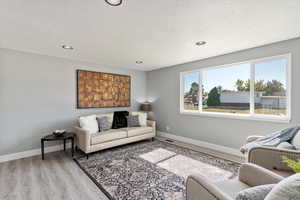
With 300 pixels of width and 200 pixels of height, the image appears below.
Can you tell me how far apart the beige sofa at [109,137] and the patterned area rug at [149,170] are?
0.65ft

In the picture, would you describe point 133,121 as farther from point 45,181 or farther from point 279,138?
point 279,138

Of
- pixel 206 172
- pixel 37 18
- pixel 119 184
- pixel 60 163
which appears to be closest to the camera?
pixel 37 18

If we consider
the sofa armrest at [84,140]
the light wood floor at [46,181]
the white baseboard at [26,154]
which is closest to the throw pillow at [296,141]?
the light wood floor at [46,181]

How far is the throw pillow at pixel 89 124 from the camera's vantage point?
3160mm

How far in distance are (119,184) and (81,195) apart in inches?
19.5

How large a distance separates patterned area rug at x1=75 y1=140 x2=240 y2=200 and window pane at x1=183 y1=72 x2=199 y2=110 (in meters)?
1.24

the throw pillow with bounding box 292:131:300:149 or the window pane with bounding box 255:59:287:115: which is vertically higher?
the window pane with bounding box 255:59:287:115

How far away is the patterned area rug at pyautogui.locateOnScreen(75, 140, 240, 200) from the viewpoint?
190 centimetres

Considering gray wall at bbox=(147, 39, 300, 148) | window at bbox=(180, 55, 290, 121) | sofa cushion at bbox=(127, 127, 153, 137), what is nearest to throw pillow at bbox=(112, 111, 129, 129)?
sofa cushion at bbox=(127, 127, 153, 137)

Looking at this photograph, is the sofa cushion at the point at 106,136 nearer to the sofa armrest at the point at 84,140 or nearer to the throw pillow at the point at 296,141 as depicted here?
the sofa armrest at the point at 84,140

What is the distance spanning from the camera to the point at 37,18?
1.78 metres

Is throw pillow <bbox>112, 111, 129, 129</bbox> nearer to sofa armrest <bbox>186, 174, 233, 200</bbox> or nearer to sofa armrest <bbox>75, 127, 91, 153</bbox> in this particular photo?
sofa armrest <bbox>75, 127, 91, 153</bbox>

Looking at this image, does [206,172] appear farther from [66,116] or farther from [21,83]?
[21,83]

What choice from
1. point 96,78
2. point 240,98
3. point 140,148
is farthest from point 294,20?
point 96,78
